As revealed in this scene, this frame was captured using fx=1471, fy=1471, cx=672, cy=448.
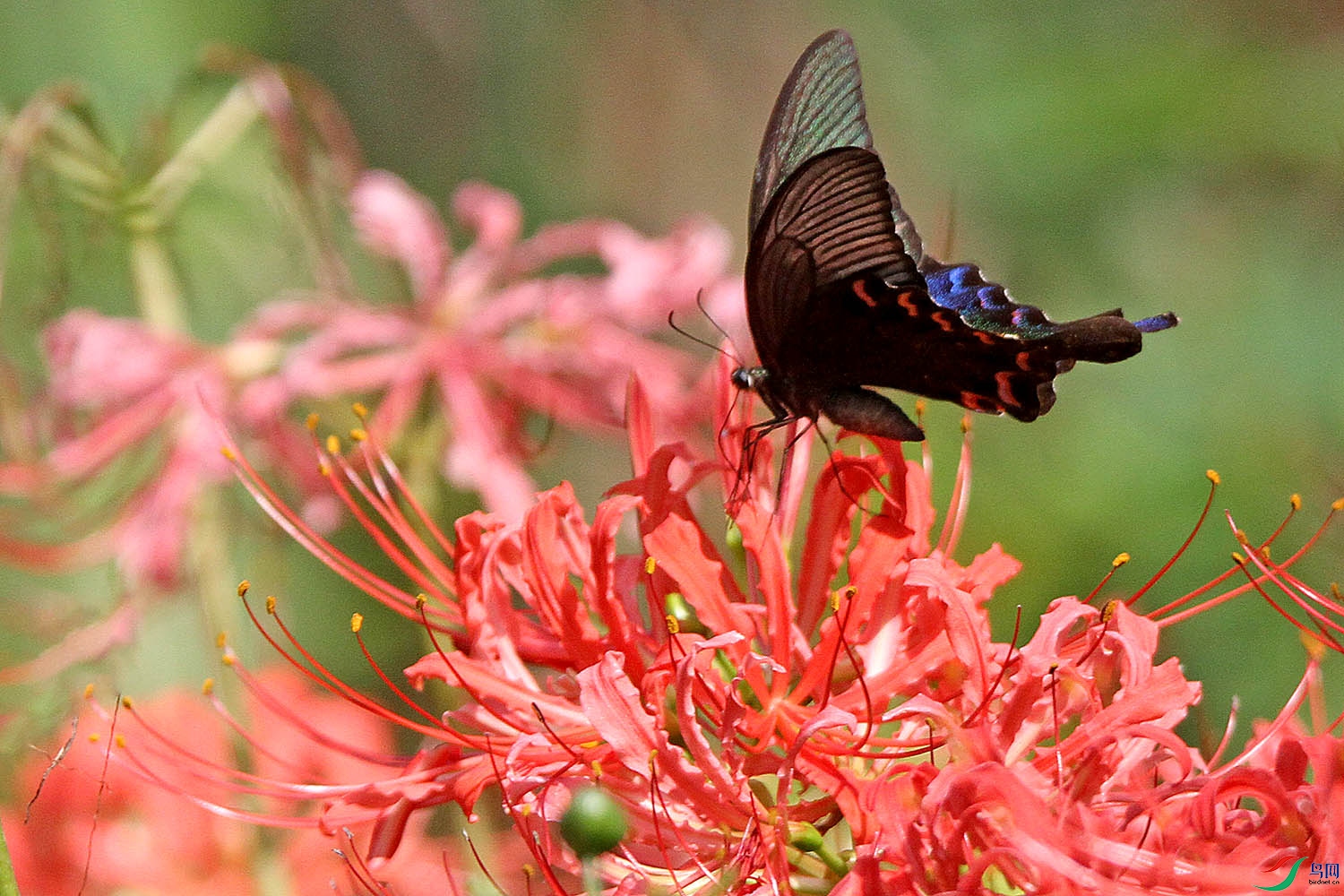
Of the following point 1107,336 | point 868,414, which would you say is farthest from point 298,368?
point 1107,336

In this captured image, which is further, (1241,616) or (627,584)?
(1241,616)

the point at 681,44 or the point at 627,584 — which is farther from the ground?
the point at 681,44

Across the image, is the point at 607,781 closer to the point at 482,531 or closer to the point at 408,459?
the point at 482,531

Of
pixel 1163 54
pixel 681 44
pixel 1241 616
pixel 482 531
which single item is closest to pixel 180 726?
pixel 482 531

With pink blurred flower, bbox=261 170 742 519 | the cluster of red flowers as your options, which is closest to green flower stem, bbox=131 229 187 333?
the cluster of red flowers

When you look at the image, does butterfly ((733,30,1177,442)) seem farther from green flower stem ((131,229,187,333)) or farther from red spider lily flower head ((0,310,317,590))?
green flower stem ((131,229,187,333))

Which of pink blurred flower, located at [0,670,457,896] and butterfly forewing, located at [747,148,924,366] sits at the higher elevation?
butterfly forewing, located at [747,148,924,366]

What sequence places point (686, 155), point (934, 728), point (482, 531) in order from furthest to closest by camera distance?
point (686, 155), point (482, 531), point (934, 728)
